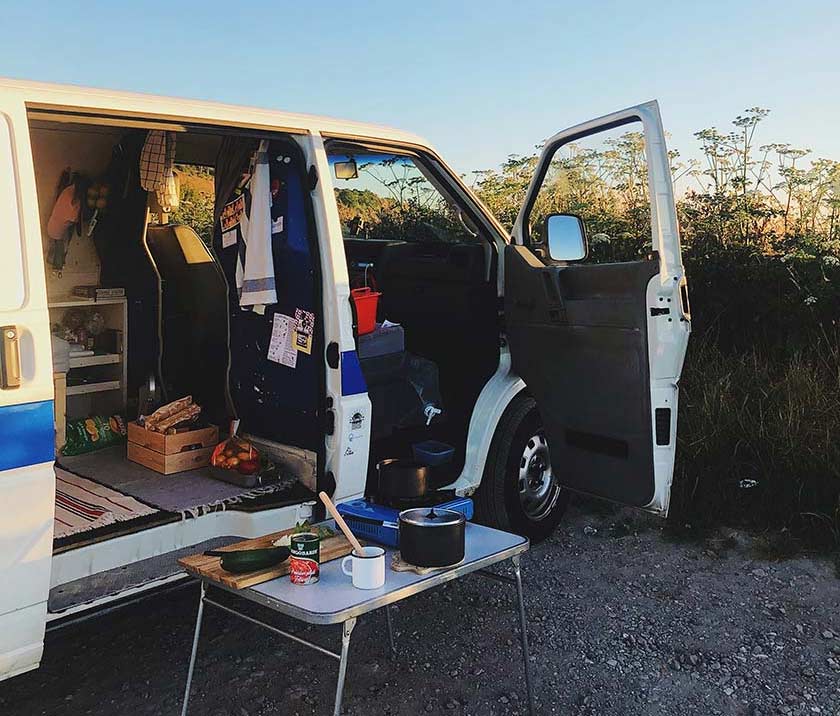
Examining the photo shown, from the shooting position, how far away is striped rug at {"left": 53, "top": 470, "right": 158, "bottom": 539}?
10.3 feet

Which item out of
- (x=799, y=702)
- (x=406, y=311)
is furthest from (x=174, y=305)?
(x=799, y=702)

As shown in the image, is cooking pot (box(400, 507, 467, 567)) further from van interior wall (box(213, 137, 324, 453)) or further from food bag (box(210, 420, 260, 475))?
food bag (box(210, 420, 260, 475))

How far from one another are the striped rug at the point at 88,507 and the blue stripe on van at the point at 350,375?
89cm

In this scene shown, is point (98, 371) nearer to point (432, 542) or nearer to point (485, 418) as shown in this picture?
point (485, 418)

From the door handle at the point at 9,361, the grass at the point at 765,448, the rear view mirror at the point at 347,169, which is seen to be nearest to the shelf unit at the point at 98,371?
the rear view mirror at the point at 347,169

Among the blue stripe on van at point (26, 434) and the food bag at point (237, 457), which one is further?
the food bag at point (237, 457)

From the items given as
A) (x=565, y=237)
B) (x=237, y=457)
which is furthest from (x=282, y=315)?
(x=565, y=237)

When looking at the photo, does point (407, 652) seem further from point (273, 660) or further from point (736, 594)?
point (736, 594)

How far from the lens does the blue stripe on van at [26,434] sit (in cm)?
253

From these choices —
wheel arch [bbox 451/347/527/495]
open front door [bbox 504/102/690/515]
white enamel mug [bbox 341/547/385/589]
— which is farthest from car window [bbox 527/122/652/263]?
white enamel mug [bbox 341/547/385/589]

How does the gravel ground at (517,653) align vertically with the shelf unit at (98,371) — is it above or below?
below

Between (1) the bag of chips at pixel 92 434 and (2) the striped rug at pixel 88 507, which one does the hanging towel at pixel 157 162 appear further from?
(2) the striped rug at pixel 88 507

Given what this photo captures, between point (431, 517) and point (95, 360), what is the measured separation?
284 centimetres

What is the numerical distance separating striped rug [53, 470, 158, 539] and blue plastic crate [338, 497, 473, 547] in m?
0.85
